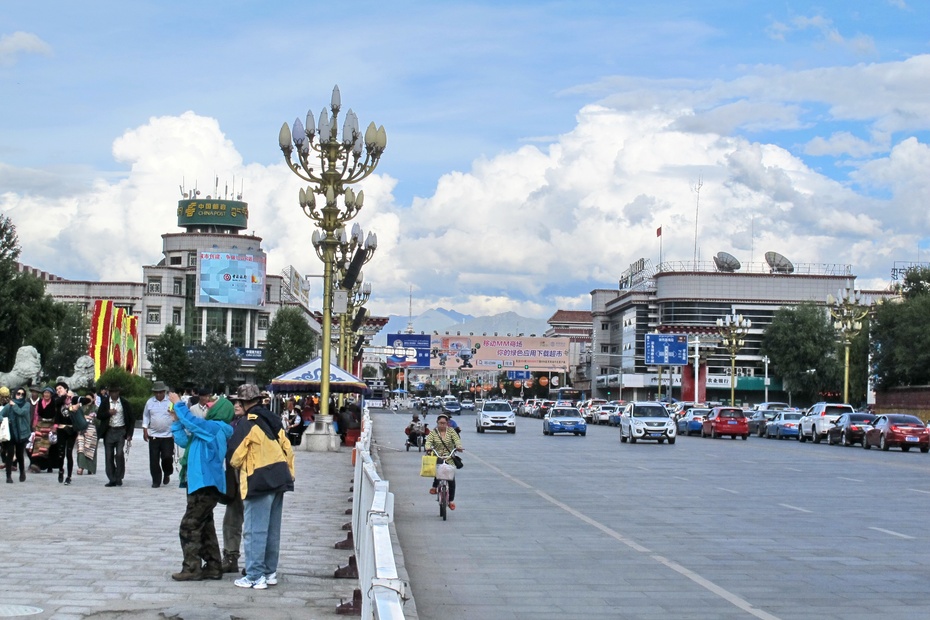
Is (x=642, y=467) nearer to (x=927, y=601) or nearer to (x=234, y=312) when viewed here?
(x=927, y=601)

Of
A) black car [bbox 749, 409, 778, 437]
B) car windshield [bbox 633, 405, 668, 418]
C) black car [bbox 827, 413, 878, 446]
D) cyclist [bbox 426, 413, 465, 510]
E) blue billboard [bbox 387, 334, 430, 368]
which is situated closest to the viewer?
cyclist [bbox 426, 413, 465, 510]

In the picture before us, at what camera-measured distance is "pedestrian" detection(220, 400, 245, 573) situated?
11719 millimetres

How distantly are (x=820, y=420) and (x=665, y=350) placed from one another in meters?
46.6

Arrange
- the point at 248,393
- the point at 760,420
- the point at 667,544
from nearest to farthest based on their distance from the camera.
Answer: the point at 248,393 < the point at 667,544 < the point at 760,420

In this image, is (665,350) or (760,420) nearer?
(760,420)

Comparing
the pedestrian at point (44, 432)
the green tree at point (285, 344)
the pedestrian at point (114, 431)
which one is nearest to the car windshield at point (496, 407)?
the pedestrian at point (44, 432)

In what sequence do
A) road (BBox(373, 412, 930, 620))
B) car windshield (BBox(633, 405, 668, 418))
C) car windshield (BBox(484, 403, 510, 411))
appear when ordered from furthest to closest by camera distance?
car windshield (BBox(484, 403, 510, 411)) → car windshield (BBox(633, 405, 668, 418)) → road (BBox(373, 412, 930, 620))

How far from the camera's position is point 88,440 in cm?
2412

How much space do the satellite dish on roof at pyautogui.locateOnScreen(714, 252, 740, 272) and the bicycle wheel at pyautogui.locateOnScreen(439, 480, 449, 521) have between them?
131455mm

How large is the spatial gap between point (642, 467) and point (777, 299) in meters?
119

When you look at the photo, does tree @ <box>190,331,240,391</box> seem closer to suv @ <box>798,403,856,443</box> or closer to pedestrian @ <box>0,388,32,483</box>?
suv @ <box>798,403,856,443</box>

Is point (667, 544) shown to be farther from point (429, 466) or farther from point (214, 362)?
point (214, 362)

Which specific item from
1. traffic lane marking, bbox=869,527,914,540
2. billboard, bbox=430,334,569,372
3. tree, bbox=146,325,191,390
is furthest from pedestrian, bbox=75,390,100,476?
tree, bbox=146,325,191,390

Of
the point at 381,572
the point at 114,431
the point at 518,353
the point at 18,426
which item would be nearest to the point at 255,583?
the point at 381,572
